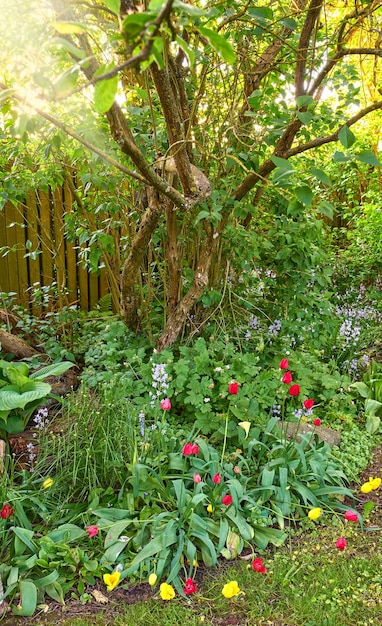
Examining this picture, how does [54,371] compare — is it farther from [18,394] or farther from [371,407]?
[371,407]

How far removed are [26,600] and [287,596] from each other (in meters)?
1.08

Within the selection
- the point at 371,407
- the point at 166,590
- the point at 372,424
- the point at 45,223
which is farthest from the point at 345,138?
the point at 45,223

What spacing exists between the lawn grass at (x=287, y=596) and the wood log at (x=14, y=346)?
2355 mm

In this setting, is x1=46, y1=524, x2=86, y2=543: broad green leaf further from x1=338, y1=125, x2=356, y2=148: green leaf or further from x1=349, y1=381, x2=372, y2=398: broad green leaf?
x1=349, y1=381, x2=372, y2=398: broad green leaf

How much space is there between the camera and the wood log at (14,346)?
13.6 feet

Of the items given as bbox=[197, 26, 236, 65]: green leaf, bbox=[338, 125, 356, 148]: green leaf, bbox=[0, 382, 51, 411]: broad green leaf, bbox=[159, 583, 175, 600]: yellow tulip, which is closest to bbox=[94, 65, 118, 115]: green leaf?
bbox=[197, 26, 236, 65]: green leaf

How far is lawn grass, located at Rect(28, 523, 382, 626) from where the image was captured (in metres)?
2.10

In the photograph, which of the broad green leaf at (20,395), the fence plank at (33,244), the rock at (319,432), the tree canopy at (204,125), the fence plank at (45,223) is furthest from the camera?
the fence plank at (33,244)

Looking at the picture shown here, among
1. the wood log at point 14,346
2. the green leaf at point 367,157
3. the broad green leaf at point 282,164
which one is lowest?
the wood log at point 14,346

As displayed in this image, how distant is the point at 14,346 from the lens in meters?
4.18

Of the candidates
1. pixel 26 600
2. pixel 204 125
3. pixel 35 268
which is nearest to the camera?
pixel 26 600

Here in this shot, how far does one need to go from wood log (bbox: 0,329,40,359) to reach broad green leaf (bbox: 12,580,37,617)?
7.33 feet

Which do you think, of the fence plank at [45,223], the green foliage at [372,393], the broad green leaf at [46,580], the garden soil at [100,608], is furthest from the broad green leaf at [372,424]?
the fence plank at [45,223]

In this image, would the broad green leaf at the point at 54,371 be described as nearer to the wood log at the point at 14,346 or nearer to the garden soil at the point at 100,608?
the wood log at the point at 14,346
